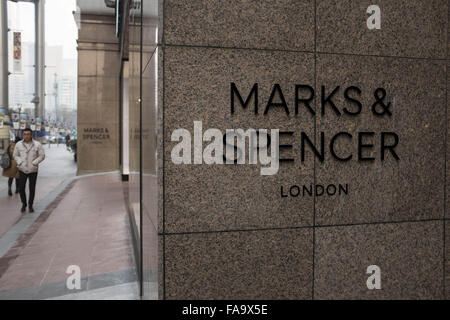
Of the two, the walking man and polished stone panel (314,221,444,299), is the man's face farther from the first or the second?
polished stone panel (314,221,444,299)

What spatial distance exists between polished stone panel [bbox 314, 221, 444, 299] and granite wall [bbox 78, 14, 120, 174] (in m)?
18.5

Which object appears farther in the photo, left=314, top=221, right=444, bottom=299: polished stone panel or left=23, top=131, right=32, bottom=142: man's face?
left=23, top=131, right=32, bottom=142: man's face

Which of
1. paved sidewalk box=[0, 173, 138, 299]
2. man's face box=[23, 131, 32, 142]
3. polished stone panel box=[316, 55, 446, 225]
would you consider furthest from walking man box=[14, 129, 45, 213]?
polished stone panel box=[316, 55, 446, 225]

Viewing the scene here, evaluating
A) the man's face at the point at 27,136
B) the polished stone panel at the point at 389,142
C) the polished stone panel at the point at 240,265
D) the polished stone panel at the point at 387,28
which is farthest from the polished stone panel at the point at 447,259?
the man's face at the point at 27,136

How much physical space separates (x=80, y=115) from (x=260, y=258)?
62.9 ft

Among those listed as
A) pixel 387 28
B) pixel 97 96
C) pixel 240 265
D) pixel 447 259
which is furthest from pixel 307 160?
pixel 97 96

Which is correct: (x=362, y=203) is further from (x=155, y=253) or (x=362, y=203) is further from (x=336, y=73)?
(x=155, y=253)

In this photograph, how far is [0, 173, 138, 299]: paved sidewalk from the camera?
4758 mm

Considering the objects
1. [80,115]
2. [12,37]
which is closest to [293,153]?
[80,115]

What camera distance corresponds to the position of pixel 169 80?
10.2ft

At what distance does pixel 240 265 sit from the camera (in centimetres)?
336

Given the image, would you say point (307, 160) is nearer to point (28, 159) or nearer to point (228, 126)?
point (228, 126)

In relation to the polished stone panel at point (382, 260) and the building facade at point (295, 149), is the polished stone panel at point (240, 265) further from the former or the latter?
the polished stone panel at point (382, 260)

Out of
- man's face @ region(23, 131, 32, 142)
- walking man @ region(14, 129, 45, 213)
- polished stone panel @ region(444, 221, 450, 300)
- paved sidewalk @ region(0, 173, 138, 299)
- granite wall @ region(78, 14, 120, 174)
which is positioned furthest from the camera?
granite wall @ region(78, 14, 120, 174)
